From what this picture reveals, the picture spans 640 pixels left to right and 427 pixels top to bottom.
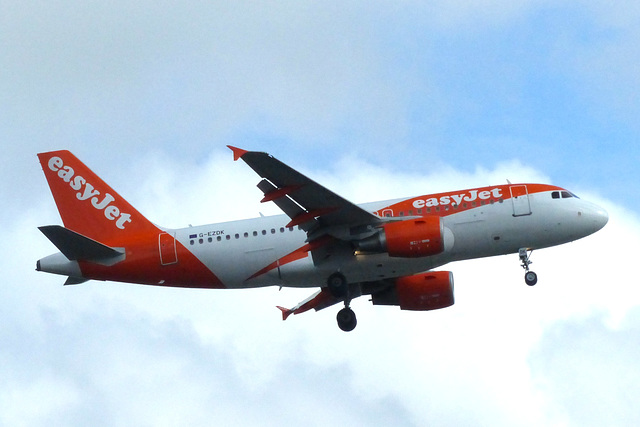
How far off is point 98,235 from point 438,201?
16219 millimetres

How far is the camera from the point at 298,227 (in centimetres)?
4872

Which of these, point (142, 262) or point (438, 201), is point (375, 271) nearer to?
point (438, 201)

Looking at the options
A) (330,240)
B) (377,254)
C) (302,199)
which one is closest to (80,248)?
(302,199)

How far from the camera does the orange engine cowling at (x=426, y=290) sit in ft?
168

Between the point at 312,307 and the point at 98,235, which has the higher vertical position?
the point at 98,235

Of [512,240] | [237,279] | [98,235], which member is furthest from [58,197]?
[512,240]

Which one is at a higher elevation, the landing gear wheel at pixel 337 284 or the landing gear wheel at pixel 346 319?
the landing gear wheel at pixel 337 284

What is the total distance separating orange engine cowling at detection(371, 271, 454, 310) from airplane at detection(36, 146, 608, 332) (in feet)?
0.17

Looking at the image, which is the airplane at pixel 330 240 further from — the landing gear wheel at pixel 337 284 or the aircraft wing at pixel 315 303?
the aircraft wing at pixel 315 303

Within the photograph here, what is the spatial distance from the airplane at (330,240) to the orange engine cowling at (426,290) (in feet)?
0.17

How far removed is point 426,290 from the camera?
2024 inches

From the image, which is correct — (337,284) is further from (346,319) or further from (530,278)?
(530,278)

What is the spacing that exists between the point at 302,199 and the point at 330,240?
272 cm

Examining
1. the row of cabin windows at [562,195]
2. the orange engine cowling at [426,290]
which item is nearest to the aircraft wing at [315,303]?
the orange engine cowling at [426,290]
